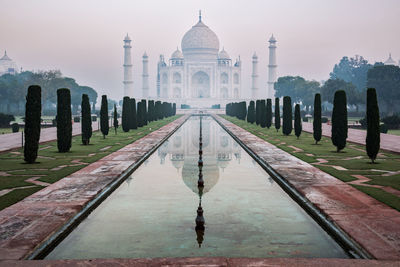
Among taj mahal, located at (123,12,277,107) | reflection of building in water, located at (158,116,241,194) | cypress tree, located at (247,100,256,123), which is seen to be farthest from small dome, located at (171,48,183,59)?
reflection of building in water, located at (158,116,241,194)

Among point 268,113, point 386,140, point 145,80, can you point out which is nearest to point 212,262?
point 386,140

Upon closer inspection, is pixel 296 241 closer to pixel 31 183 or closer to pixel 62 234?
pixel 62 234

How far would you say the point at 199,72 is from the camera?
81625 millimetres

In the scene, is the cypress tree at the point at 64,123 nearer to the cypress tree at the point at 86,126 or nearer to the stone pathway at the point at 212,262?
the cypress tree at the point at 86,126

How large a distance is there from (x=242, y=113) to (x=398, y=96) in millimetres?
19312

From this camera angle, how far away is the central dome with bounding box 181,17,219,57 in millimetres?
79250

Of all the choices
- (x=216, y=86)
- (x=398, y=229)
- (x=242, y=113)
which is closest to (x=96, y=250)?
(x=398, y=229)

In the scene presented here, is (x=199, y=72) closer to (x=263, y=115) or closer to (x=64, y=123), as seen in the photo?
(x=263, y=115)

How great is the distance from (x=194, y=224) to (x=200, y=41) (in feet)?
250

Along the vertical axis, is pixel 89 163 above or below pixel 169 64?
below

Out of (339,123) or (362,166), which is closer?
(362,166)

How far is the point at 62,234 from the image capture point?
458 cm

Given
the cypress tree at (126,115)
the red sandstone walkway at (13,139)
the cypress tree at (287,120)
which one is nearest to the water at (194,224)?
the red sandstone walkway at (13,139)

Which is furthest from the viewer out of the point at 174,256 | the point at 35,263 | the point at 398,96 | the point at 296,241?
the point at 398,96
